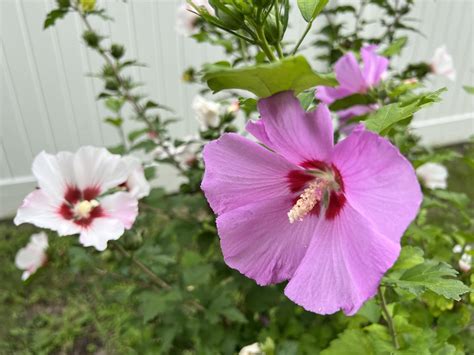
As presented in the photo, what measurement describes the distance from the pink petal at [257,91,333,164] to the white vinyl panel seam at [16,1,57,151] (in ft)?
7.05

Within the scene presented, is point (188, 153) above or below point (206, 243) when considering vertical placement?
above

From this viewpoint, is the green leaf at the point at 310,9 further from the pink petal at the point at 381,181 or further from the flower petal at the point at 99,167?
the flower petal at the point at 99,167

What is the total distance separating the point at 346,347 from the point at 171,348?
660 mm

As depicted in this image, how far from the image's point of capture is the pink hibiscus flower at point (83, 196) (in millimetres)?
862

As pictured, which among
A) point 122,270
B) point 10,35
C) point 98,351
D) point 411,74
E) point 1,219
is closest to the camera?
point 122,270

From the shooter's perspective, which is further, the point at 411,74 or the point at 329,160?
the point at 411,74

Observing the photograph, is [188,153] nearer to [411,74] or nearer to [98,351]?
[411,74]

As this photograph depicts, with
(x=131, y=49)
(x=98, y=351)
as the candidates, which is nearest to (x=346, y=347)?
(x=98, y=351)

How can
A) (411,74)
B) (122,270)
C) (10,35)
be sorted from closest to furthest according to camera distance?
(122,270) → (411,74) → (10,35)

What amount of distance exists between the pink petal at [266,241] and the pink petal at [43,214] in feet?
1.34

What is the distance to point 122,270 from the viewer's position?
3.58 ft

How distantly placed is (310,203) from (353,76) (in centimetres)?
39

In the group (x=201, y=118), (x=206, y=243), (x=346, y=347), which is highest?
(x=201, y=118)

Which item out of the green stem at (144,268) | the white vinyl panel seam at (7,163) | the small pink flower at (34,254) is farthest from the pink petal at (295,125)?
the white vinyl panel seam at (7,163)
